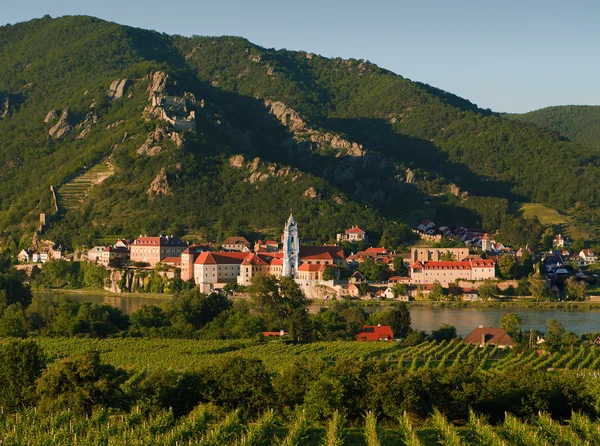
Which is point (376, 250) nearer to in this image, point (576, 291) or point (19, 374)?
point (576, 291)

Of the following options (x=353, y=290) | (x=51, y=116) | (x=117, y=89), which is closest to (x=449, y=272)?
(x=353, y=290)

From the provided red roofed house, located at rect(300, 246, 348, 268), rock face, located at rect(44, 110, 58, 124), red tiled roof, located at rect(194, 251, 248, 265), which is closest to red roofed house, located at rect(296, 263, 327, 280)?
red roofed house, located at rect(300, 246, 348, 268)

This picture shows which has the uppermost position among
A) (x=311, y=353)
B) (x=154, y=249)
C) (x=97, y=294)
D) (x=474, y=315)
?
(x=154, y=249)

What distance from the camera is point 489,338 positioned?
57125 millimetres

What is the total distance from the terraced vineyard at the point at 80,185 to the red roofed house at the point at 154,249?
19.3m

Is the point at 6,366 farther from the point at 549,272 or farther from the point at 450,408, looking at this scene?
the point at 549,272

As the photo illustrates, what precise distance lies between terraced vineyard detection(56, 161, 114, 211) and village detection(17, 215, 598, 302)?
12.3 m

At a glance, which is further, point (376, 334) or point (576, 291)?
point (576, 291)

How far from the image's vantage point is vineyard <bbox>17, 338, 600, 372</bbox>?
47438 millimetres

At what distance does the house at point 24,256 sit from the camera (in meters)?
107

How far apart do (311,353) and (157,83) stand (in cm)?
9565

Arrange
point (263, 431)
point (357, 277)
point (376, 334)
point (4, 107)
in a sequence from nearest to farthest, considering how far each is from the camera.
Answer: point (263, 431), point (376, 334), point (357, 277), point (4, 107)

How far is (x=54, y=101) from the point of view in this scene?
160750 mm

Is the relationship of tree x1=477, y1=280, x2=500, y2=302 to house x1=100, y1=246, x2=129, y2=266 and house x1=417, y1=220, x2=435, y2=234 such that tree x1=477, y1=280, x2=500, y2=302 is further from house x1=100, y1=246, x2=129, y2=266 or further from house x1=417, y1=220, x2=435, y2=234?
house x1=100, y1=246, x2=129, y2=266
